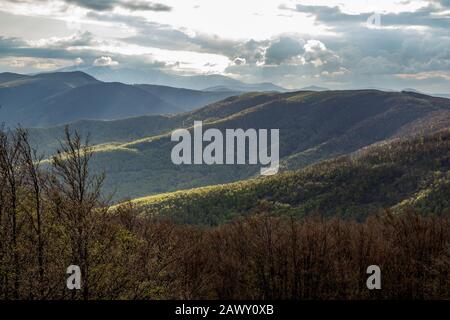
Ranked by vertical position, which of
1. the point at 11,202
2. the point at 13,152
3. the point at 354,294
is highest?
the point at 13,152

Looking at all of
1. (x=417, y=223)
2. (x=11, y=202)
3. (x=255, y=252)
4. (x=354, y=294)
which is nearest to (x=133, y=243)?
(x=11, y=202)

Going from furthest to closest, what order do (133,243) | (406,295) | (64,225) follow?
1. (406,295)
2. (133,243)
3. (64,225)

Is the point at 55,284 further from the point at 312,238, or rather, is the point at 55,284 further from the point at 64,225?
the point at 312,238

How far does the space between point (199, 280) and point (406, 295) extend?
2776cm

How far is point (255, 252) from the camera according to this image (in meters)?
67.3

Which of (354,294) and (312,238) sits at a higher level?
(312,238)

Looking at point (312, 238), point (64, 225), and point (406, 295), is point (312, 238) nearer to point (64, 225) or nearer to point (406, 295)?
point (406, 295)

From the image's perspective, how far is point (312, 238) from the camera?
2808 inches

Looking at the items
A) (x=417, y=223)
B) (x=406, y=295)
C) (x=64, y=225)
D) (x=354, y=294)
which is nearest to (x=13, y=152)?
(x=64, y=225)

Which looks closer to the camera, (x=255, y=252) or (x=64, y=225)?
(x=64, y=225)
